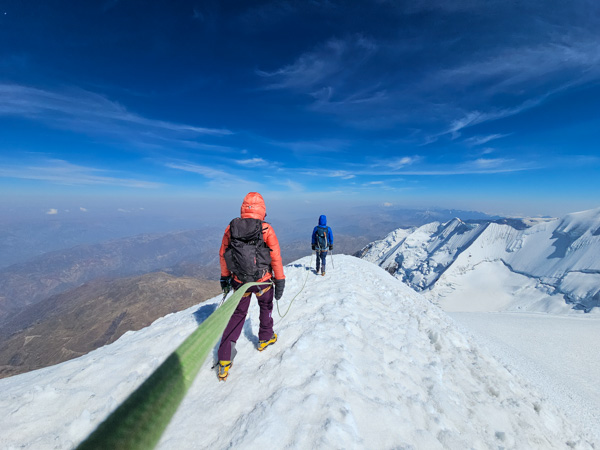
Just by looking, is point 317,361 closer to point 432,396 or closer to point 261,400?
point 261,400

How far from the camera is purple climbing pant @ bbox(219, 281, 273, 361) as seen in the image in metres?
4.68

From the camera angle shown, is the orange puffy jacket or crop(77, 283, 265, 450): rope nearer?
crop(77, 283, 265, 450): rope

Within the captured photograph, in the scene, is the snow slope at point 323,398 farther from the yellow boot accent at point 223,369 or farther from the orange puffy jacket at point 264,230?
the orange puffy jacket at point 264,230

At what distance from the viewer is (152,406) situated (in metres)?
1.70

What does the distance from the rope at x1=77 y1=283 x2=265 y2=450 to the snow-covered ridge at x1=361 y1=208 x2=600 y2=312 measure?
255 feet

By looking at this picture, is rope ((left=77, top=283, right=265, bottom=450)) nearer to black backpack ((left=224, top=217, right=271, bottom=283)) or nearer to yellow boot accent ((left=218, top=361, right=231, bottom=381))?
black backpack ((left=224, top=217, right=271, bottom=283))

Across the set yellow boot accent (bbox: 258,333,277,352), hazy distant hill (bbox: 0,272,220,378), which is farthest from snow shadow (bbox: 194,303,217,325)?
hazy distant hill (bbox: 0,272,220,378)

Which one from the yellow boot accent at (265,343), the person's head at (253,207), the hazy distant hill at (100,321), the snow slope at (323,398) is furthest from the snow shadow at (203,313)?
the hazy distant hill at (100,321)

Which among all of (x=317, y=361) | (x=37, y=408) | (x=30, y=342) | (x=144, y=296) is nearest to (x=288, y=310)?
(x=317, y=361)

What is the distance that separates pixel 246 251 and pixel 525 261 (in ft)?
379

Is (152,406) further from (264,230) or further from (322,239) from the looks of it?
(322,239)

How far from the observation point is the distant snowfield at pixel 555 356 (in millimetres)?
5638

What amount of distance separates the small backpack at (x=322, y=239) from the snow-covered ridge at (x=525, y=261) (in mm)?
69636

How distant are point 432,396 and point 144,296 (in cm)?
12511
